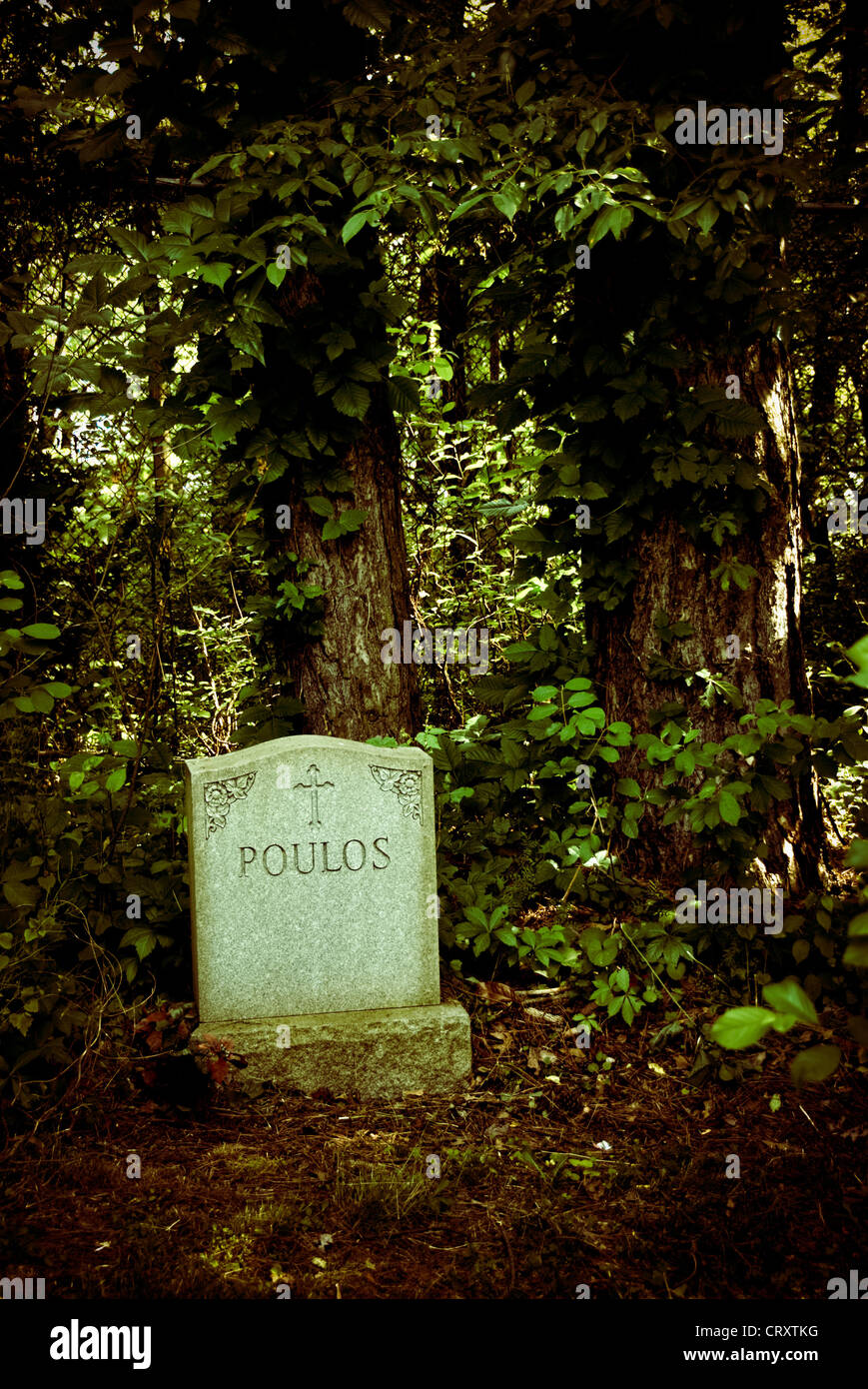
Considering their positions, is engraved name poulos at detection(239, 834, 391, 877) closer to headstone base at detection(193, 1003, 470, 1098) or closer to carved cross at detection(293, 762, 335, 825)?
carved cross at detection(293, 762, 335, 825)

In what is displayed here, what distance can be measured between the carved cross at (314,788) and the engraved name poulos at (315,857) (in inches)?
3.5

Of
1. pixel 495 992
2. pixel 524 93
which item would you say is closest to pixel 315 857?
pixel 495 992

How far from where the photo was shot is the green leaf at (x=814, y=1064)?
3.59ft

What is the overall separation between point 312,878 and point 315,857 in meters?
0.08

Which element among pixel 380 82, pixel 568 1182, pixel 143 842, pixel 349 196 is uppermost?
pixel 380 82

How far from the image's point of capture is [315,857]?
11.7 ft

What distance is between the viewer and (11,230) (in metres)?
5.30

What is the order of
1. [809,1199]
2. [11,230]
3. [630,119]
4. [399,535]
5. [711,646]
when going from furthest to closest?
[11,230] < [399,535] < [711,646] < [630,119] < [809,1199]

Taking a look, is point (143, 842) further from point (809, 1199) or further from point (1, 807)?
point (809, 1199)

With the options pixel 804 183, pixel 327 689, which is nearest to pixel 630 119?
pixel 804 183

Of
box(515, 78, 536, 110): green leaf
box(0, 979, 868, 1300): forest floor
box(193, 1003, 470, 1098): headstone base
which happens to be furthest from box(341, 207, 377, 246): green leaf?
box(0, 979, 868, 1300): forest floor

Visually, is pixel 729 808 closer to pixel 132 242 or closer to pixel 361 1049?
pixel 361 1049

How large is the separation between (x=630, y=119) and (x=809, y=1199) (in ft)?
13.6

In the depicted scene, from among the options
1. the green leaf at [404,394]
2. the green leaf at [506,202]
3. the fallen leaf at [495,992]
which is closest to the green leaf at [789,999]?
the fallen leaf at [495,992]
